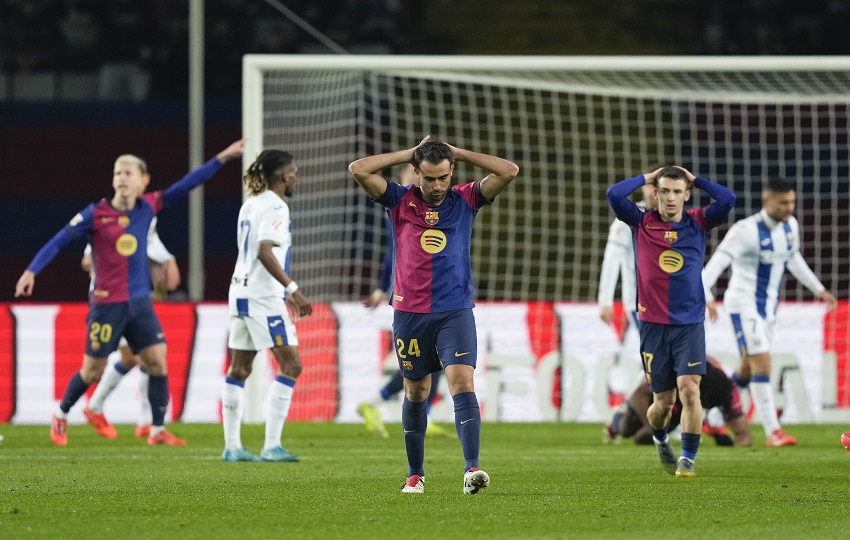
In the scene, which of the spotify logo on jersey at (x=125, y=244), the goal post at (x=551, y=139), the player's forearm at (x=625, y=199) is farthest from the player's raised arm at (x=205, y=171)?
the player's forearm at (x=625, y=199)

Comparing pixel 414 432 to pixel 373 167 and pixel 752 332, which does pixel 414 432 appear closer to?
pixel 373 167

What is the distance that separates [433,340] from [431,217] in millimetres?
617

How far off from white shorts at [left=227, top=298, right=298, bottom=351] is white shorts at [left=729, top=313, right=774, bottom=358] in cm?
393

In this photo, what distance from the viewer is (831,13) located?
21312mm

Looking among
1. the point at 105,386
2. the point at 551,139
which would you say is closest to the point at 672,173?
the point at 105,386

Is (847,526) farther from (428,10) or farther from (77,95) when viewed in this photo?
(428,10)

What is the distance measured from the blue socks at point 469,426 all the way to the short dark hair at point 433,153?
3.79 ft

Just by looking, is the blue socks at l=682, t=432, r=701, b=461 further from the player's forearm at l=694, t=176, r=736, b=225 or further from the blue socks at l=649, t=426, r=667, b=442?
the player's forearm at l=694, t=176, r=736, b=225

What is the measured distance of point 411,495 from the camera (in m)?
7.27

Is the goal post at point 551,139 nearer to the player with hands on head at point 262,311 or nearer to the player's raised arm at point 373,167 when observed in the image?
the player with hands on head at point 262,311

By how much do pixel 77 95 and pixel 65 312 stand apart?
684 cm

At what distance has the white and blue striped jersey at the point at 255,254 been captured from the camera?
9305 mm

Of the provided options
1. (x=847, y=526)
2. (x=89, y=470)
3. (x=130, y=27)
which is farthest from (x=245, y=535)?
(x=130, y=27)

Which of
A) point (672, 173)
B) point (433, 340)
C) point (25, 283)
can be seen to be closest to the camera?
point (433, 340)
